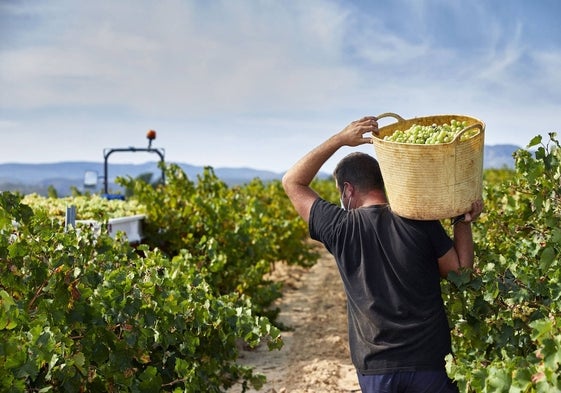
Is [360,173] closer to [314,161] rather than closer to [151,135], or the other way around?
[314,161]

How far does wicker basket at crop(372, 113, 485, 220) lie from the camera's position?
10.4ft

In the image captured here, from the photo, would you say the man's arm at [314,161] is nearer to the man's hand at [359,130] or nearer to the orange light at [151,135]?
the man's hand at [359,130]

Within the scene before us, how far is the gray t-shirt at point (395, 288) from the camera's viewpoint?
10.9ft

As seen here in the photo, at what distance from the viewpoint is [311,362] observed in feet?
23.9

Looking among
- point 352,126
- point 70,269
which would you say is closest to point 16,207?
point 70,269

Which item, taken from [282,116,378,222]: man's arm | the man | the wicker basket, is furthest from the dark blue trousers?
[282,116,378,222]: man's arm

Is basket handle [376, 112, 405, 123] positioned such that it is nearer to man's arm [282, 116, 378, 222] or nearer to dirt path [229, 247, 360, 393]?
man's arm [282, 116, 378, 222]

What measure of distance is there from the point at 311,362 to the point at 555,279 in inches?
175

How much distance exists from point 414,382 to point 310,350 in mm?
4569

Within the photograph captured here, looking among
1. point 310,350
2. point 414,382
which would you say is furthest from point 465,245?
point 310,350

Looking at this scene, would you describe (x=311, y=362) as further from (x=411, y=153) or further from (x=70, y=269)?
(x=411, y=153)

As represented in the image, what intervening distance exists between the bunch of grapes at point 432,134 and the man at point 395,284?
0.14 metres

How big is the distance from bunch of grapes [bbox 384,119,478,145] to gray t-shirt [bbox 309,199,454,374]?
0.37 m

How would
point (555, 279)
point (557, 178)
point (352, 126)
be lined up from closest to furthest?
point (555, 279) → point (352, 126) → point (557, 178)
